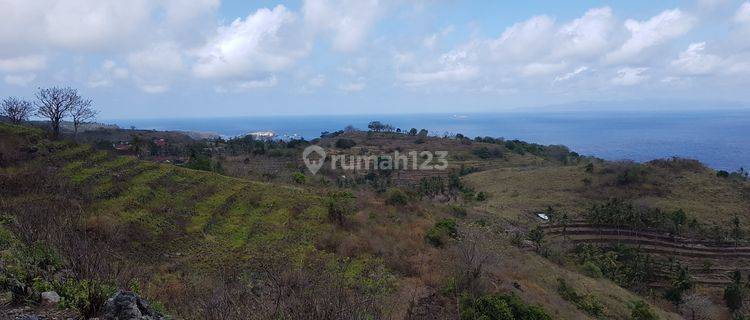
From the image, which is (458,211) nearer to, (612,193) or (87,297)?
(612,193)

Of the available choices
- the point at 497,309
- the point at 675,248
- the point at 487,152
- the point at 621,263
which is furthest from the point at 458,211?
the point at 487,152

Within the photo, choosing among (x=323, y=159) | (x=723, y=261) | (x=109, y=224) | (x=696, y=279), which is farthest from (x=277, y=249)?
(x=323, y=159)

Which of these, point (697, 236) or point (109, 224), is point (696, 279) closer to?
point (697, 236)

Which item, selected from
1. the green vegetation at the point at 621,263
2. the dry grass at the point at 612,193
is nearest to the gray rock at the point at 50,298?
the green vegetation at the point at 621,263

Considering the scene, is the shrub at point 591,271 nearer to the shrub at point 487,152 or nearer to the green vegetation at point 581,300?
the green vegetation at point 581,300

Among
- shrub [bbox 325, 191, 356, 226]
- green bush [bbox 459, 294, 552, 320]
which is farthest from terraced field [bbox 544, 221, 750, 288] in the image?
green bush [bbox 459, 294, 552, 320]

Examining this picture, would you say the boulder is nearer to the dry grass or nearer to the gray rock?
the gray rock
